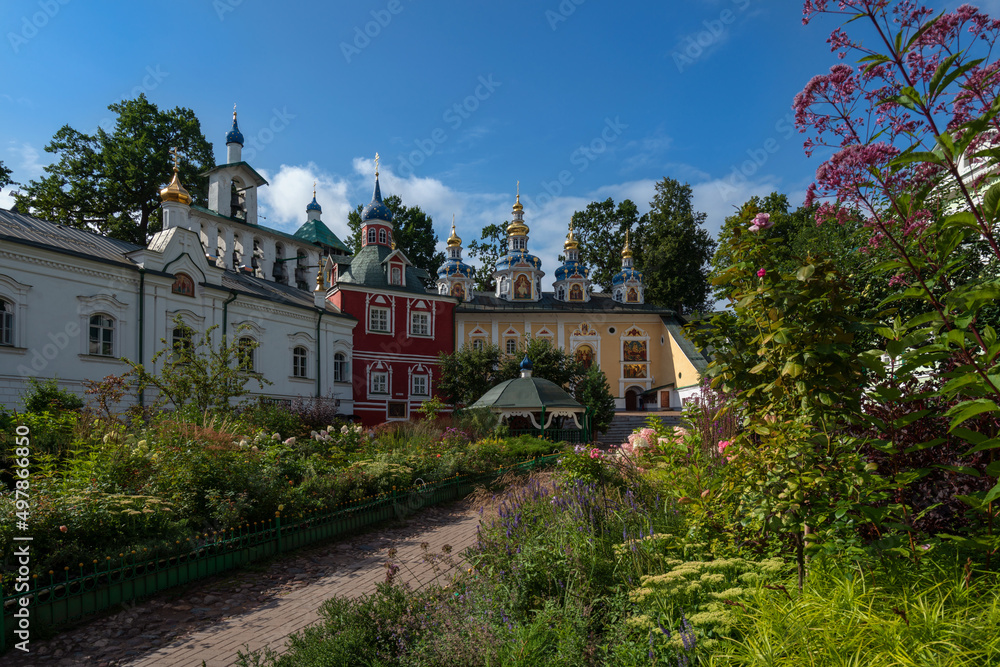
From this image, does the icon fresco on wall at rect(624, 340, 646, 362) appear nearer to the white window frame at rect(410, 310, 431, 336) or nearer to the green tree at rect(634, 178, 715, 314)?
the green tree at rect(634, 178, 715, 314)

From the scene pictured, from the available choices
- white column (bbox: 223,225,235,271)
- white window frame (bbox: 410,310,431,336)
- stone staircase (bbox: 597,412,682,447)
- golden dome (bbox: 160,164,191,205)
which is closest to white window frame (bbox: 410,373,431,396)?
white window frame (bbox: 410,310,431,336)

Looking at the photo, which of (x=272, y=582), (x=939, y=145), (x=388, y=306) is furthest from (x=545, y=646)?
(x=388, y=306)

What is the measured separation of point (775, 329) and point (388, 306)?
26072mm

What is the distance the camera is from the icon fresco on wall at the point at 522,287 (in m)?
35.7

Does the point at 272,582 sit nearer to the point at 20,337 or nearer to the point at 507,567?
the point at 507,567

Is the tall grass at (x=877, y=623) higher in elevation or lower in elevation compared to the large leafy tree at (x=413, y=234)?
lower

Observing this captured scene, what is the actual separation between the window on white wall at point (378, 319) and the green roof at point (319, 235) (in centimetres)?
1408

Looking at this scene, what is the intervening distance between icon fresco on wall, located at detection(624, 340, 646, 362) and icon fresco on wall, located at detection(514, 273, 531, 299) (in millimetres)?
6986

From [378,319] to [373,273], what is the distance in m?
2.47

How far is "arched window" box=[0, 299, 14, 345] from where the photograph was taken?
588 inches

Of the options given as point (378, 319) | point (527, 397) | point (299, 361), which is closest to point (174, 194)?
point (299, 361)

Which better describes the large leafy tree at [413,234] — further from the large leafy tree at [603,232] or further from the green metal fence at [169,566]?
the green metal fence at [169,566]

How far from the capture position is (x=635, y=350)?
3506cm

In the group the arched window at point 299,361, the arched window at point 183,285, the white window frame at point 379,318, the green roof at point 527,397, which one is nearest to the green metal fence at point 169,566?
the green roof at point 527,397
